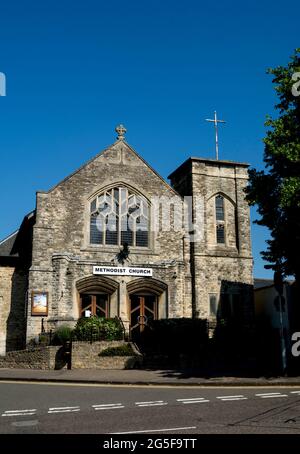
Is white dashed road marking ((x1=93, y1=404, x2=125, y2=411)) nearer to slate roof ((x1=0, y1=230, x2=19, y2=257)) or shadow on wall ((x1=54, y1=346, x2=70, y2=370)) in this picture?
shadow on wall ((x1=54, y1=346, x2=70, y2=370))

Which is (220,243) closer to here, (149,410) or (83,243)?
(83,243)

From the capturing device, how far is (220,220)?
29.3m

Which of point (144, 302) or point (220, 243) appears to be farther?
point (220, 243)

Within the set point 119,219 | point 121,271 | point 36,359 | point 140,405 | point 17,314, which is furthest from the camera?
point 17,314

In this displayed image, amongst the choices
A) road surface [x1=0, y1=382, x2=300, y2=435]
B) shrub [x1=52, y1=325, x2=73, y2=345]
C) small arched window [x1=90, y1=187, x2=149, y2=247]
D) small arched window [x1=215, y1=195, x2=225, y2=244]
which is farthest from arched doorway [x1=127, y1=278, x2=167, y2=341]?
road surface [x1=0, y1=382, x2=300, y2=435]

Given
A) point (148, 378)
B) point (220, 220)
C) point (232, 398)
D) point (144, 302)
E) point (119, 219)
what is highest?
point (220, 220)

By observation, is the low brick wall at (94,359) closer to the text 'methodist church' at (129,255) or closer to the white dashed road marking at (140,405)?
the text 'methodist church' at (129,255)

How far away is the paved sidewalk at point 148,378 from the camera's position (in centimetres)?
1539

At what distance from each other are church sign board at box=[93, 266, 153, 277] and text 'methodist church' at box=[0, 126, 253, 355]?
2.1 inches

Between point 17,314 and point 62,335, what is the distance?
235 inches

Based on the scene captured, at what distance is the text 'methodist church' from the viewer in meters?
25.7

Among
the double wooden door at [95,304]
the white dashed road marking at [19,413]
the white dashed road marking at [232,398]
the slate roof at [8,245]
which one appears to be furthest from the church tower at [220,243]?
the white dashed road marking at [19,413]

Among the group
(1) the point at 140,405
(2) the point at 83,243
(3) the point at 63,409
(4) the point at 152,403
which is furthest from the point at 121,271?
(3) the point at 63,409

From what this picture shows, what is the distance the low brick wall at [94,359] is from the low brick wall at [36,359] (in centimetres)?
102
